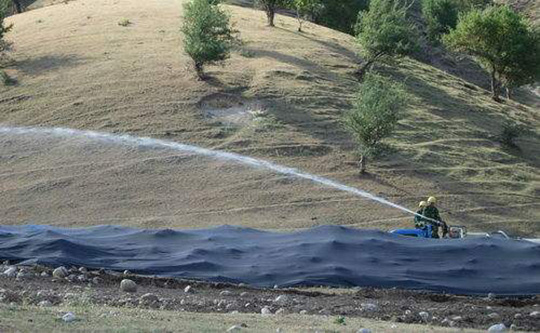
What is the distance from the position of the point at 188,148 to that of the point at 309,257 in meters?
14.8

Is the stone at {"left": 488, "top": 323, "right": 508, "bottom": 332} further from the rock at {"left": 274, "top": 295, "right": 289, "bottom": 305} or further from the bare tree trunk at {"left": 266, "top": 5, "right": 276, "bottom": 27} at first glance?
the bare tree trunk at {"left": 266, "top": 5, "right": 276, "bottom": 27}

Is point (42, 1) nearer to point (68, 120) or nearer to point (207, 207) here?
point (68, 120)

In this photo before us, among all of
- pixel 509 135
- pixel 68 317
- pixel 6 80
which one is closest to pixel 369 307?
pixel 68 317

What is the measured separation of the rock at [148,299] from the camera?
10.9 m

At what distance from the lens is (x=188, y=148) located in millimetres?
27984

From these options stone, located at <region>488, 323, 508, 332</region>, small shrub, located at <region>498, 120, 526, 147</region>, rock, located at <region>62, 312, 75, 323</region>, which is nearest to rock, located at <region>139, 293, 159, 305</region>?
rock, located at <region>62, 312, 75, 323</region>

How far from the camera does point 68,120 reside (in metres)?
30.1

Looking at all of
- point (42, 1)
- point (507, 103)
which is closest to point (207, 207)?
point (507, 103)

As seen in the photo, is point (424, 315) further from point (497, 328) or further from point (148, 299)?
A: point (148, 299)

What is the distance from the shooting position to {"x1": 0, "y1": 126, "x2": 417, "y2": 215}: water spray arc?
26.2 meters

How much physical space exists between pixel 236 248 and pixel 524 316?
5.31 meters

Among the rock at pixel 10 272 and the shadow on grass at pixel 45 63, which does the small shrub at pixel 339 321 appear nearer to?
the rock at pixel 10 272

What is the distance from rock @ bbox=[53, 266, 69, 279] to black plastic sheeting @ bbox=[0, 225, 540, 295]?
62 cm

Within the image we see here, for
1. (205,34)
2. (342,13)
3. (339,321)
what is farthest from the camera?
(342,13)
